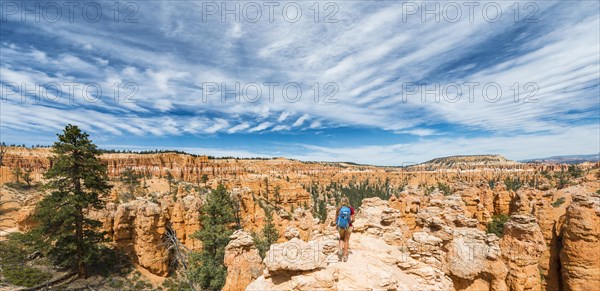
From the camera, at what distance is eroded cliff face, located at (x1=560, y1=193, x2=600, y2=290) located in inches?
537

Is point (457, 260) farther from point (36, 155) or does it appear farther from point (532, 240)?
point (36, 155)

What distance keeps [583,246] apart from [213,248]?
25.1 metres

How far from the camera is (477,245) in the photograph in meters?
11.2

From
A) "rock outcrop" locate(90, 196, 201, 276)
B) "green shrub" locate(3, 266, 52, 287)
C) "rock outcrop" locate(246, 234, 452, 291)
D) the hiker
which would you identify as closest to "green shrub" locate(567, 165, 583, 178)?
"rock outcrop" locate(246, 234, 452, 291)

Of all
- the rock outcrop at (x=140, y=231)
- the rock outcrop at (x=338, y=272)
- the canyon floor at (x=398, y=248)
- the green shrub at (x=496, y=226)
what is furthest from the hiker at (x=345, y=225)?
the green shrub at (x=496, y=226)

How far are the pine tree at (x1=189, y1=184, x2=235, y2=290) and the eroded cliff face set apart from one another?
73.9 feet

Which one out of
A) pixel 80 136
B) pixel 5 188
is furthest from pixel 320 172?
pixel 80 136

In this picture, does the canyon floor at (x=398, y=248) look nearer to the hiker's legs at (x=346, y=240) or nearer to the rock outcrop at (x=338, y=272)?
the rock outcrop at (x=338, y=272)

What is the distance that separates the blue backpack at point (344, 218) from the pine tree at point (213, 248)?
1474cm

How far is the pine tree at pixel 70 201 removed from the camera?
16797 mm

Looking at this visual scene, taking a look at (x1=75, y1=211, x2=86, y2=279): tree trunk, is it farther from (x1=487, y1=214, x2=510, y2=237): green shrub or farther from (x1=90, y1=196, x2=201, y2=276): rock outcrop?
(x1=487, y1=214, x2=510, y2=237): green shrub

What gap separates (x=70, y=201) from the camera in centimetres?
1712

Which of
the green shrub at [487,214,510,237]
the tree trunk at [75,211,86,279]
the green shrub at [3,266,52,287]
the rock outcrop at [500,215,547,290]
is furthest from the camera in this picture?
the green shrub at [487,214,510,237]

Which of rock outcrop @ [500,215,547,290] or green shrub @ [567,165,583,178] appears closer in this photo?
rock outcrop @ [500,215,547,290]
